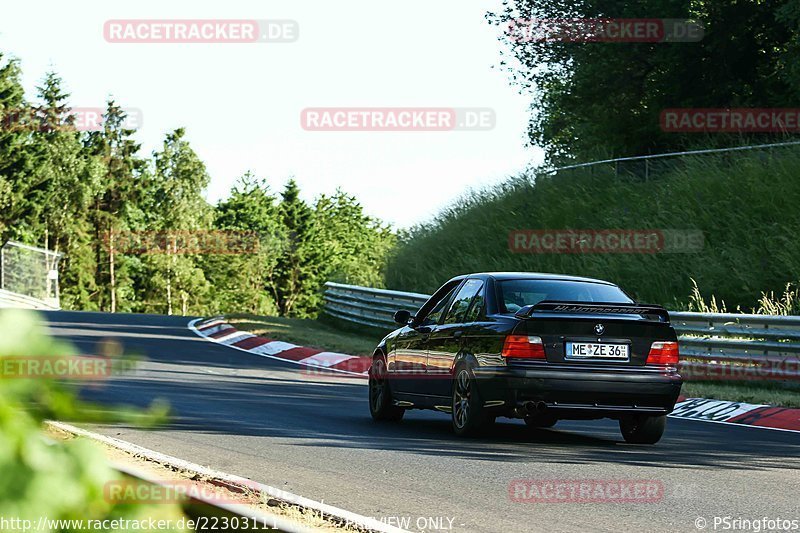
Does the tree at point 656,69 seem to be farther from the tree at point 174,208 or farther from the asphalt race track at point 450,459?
the tree at point 174,208

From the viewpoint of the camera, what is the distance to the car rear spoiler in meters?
10.7

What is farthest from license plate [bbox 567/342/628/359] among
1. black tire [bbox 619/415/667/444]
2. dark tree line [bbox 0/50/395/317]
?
dark tree line [bbox 0/50/395/317]

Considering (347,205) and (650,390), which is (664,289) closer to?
(650,390)

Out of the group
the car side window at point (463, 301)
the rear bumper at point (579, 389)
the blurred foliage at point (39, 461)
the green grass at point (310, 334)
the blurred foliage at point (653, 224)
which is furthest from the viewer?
the green grass at point (310, 334)

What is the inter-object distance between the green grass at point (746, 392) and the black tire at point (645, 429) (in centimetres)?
330

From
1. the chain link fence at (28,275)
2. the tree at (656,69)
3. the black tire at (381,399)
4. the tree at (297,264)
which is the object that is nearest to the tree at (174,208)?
the tree at (297,264)

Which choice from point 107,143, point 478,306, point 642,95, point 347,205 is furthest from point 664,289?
point 347,205

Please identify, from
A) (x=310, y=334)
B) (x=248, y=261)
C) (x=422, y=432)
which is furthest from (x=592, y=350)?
(x=248, y=261)

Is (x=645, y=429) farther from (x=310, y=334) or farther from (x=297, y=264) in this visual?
(x=297, y=264)

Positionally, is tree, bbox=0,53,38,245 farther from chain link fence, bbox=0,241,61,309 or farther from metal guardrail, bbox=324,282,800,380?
metal guardrail, bbox=324,282,800,380

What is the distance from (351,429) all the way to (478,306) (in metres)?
1.73

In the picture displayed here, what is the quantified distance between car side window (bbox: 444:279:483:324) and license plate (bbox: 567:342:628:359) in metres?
1.54

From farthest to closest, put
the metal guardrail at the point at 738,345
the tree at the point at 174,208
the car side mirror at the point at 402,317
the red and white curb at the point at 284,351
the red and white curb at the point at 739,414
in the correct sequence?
the tree at the point at 174,208
the red and white curb at the point at 284,351
the metal guardrail at the point at 738,345
the red and white curb at the point at 739,414
the car side mirror at the point at 402,317

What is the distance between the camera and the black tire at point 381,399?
13.1 meters
